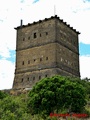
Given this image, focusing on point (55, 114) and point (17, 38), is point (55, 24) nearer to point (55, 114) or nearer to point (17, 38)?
point (17, 38)

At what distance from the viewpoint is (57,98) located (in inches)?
1189

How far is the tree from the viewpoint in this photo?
29.9 meters

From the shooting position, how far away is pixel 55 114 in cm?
2873

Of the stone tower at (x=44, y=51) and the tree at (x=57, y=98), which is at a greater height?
the stone tower at (x=44, y=51)

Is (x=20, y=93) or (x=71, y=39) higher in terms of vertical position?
(x=71, y=39)

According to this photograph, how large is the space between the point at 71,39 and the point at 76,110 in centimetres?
1973

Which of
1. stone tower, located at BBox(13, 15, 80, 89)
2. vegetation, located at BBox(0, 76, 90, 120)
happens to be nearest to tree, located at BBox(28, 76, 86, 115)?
vegetation, located at BBox(0, 76, 90, 120)

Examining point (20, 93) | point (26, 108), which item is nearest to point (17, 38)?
point (20, 93)

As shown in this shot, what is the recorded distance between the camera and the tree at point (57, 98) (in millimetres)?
29859

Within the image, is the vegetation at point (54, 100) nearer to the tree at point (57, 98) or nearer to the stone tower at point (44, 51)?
the tree at point (57, 98)

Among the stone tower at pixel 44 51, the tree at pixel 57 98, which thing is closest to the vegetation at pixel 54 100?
the tree at pixel 57 98

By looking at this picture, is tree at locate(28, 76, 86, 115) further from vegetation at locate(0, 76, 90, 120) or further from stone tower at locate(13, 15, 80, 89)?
stone tower at locate(13, 15, 80, 89)

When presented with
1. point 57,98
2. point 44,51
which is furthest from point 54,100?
point 44,51

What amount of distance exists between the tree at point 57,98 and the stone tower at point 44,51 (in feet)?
40.7
